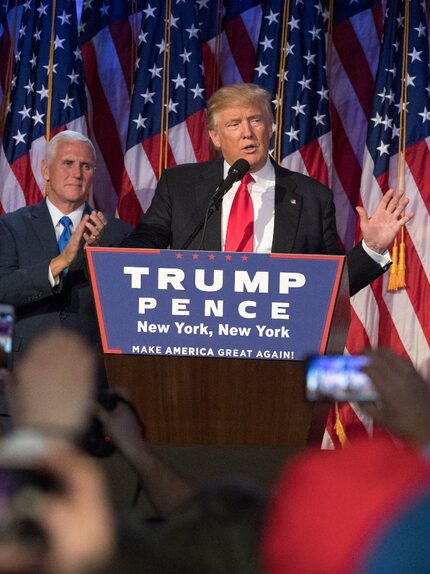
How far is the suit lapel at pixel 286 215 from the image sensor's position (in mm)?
3127

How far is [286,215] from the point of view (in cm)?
316

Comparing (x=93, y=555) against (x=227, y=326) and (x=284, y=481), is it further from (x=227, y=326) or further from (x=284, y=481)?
(x=227, y=326)

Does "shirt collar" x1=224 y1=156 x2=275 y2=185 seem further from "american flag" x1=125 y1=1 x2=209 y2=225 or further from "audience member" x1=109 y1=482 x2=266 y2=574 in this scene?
"audience member" x1=109 y1=482 x2=266 y2=574

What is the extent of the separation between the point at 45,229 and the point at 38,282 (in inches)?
15.6

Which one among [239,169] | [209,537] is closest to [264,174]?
[239,169]

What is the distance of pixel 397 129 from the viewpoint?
5.14 metres

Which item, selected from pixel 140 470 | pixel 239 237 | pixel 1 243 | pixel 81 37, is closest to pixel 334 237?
pixel 239 237

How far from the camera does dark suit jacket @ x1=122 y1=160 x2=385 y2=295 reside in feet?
10.3

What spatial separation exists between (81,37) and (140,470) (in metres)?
4.59

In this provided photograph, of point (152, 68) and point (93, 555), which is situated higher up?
point (152, 68)

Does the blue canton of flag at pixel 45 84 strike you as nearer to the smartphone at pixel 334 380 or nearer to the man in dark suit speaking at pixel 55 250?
the man in dark suit speaking at pixel 55 250

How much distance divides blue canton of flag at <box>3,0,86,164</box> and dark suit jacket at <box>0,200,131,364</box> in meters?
1.49

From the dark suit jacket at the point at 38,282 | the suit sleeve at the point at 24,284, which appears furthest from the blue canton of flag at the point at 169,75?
the suit sleeve at the point at 24,284

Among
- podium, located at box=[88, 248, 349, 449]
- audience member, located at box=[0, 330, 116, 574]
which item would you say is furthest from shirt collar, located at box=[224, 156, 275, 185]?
audience member, located at box=[0, 330, 116, 574]
